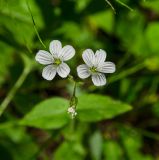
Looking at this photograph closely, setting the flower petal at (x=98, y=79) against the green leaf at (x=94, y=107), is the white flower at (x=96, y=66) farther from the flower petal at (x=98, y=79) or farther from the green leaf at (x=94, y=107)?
the green leaf at (x=94, y=107)

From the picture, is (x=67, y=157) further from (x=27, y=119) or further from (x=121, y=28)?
(x=121, y=28)

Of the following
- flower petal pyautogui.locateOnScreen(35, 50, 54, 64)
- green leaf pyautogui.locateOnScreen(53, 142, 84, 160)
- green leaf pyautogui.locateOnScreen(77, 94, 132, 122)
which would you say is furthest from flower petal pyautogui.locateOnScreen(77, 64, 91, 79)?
green leaf pyautogui.locateOnScreen(53, 142, 84, 160)

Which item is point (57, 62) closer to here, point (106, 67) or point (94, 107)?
point (106, 67)

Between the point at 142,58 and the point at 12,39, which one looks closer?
the point at 12,39

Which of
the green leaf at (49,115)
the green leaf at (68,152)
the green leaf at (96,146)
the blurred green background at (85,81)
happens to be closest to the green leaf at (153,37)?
the blurred green background at (85,81)

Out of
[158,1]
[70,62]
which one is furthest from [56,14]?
[158,1]
